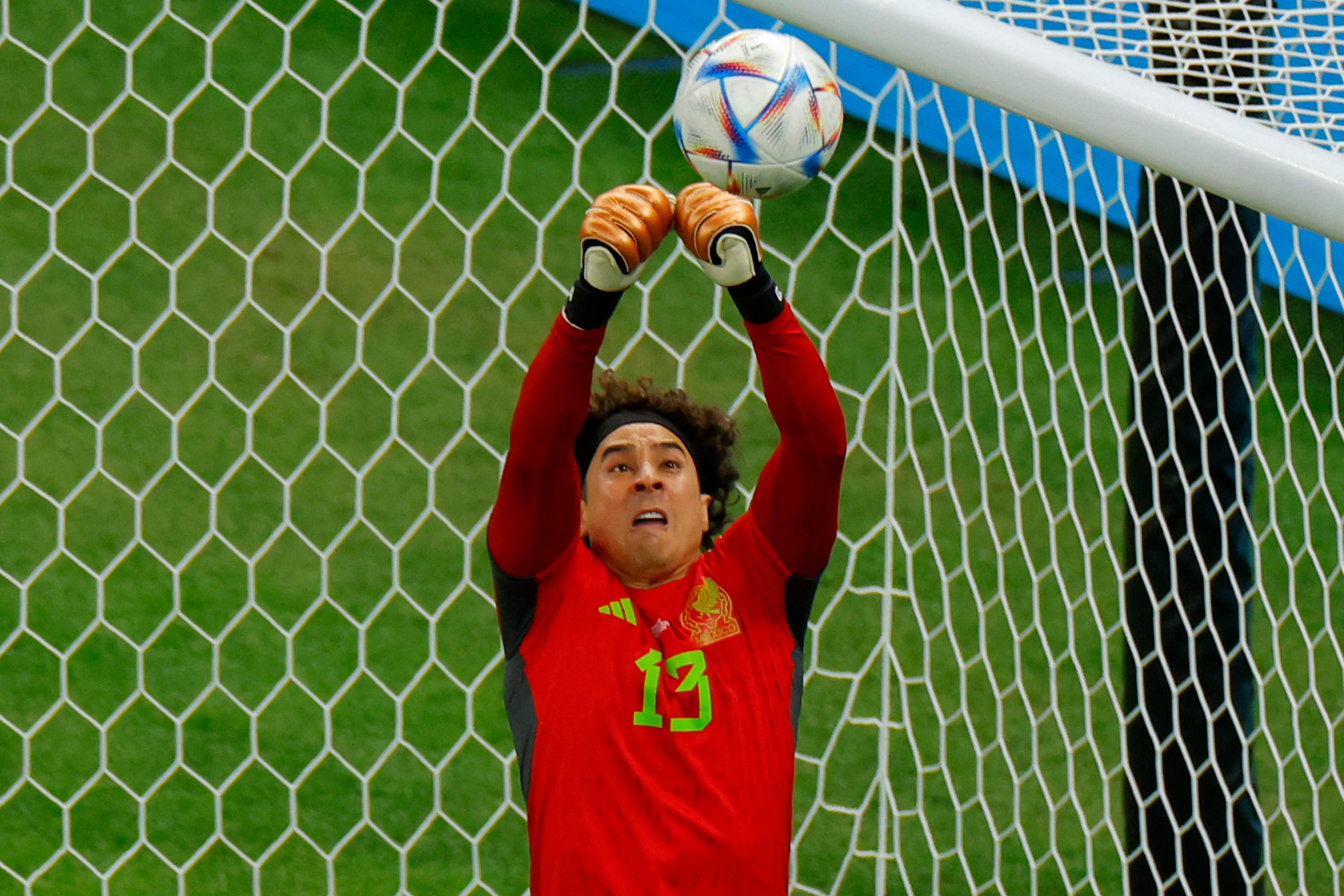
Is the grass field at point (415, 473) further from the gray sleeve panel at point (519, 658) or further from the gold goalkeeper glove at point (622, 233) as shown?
the gold goalkeeper glove at point (622, 233)

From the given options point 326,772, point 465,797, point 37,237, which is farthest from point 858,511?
point 37,237

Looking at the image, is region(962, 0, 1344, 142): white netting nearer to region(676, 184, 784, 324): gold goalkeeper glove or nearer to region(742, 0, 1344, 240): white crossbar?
region(742, 0, 1344, 240): white crossbar

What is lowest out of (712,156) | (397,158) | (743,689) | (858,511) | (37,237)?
(743,689)

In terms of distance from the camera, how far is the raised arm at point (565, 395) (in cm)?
139

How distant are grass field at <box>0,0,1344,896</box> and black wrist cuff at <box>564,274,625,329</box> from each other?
1.03 m

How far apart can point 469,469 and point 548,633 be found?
4.70 feet

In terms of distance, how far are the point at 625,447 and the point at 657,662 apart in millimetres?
277

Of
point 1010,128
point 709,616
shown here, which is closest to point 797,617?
point 709,616

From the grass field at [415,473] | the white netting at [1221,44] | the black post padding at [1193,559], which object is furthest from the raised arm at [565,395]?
the black post padding at [1193,559]

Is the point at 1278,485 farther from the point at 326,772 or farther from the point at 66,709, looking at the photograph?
the point at 66,709

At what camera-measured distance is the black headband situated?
1.74 m

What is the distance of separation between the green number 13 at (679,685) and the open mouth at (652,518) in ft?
0.50

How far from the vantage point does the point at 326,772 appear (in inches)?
106

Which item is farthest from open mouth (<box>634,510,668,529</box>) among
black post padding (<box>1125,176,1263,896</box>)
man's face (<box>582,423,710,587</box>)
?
black post padding (<box>1125,176,1263,896</box>)
